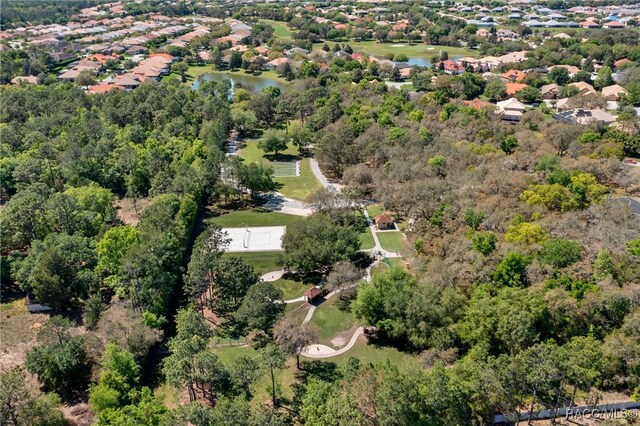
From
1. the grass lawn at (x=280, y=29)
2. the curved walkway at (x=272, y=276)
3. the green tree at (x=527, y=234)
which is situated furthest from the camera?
the grass lawn at (x=280, y=29)

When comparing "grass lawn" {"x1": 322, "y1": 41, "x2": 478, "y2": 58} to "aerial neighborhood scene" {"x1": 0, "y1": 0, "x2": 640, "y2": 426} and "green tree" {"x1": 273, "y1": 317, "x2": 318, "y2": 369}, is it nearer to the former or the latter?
"aerial neighborhood scene" {"x1": 0, "y1": 0, "x2": 640, "y2": 426}

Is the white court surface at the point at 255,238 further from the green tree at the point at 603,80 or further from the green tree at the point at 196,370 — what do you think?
the green tree at the point at 603,80

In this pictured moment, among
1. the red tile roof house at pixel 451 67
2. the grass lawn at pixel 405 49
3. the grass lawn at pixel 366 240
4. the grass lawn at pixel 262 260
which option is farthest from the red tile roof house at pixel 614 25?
the grass lawn at pixel 262 260

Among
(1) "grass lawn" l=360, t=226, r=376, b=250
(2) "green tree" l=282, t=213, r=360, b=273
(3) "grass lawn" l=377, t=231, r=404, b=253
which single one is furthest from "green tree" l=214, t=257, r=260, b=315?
(3) "grass lawn" l=377, t=231, r=404, b=253

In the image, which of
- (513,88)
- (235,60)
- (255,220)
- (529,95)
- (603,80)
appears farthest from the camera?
(235,60)

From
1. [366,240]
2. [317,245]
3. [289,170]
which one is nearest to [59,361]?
[317,245]

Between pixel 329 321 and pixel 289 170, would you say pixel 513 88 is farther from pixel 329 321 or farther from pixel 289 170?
pixel 329 321
